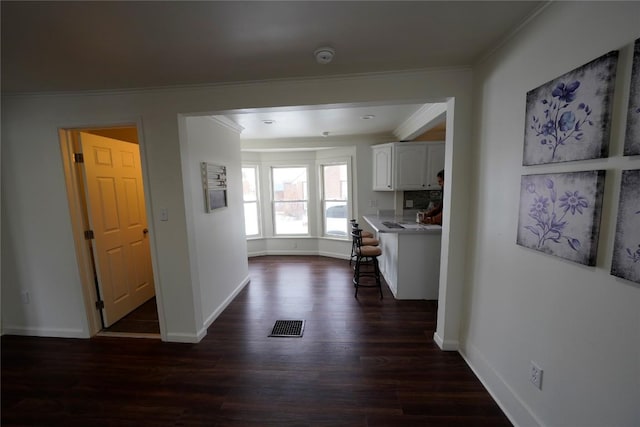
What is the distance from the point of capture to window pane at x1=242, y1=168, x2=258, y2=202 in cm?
511


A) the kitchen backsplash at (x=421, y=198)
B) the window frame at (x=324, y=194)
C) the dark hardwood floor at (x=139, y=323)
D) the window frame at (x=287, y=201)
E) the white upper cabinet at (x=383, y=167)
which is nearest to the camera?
the dark hardwood floor at (x=139, y=323)

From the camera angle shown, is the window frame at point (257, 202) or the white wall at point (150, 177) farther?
the window frame at point (257, 202)

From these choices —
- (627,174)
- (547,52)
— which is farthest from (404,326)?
(547,52)

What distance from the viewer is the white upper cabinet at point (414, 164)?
12.2 feet

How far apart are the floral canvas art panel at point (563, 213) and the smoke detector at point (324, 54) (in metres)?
1.42

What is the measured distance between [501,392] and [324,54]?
2585mm

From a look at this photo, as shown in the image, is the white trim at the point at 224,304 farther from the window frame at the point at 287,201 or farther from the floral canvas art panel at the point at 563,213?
the floral canvas art panel at the point at 563,213

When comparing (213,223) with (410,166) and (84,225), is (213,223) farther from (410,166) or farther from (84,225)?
(410,166)

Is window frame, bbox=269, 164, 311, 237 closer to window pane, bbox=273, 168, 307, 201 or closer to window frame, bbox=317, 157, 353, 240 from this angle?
window pane, bbox=273, 168, 307, 201

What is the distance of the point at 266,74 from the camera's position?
1.89m

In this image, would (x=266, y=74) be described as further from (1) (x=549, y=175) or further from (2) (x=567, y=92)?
(1) (x=549, y=175)

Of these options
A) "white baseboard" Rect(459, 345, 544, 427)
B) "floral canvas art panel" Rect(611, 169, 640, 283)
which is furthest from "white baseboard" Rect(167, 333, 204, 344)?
"floral canvas art panel" Rect(611, 169, 640, 283)

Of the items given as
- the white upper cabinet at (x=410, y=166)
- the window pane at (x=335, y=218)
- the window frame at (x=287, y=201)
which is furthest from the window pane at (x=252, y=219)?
the white upper cabinet at (x=410, y=166)

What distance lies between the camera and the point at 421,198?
4.12 meters
